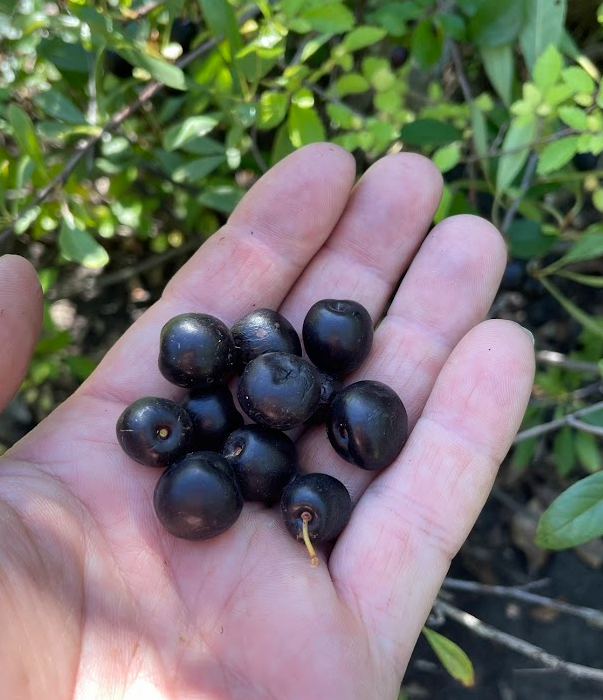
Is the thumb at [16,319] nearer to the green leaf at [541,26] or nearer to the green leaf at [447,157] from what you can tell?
the green leaf at [447,157]

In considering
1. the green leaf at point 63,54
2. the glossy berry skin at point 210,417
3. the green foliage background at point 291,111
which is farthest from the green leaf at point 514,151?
the green leaf at point 63,54

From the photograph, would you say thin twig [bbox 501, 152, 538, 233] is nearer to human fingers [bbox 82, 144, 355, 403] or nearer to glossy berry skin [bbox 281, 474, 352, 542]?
human fingers [bbox 82, 144, 355, 403]

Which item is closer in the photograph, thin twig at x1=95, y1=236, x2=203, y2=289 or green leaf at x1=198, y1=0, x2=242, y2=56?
green leaf at x1=198, y1=0, x2=242, y2=56

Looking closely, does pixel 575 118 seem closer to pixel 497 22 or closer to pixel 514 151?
pixel 514 151

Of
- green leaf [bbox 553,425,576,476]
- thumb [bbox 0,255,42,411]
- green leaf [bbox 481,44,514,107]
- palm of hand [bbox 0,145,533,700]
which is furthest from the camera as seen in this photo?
green leaf [bbox 553,425,576,476]

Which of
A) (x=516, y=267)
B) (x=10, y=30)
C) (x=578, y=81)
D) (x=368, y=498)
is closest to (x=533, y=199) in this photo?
(x=516, y=267)

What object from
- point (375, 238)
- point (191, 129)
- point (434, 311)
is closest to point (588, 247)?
point (434, 311)

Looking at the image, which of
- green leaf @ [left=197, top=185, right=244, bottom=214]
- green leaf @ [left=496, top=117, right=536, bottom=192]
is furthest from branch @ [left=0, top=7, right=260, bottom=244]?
green leaf @ [left=496, top=117, right=536, bottom=192]
